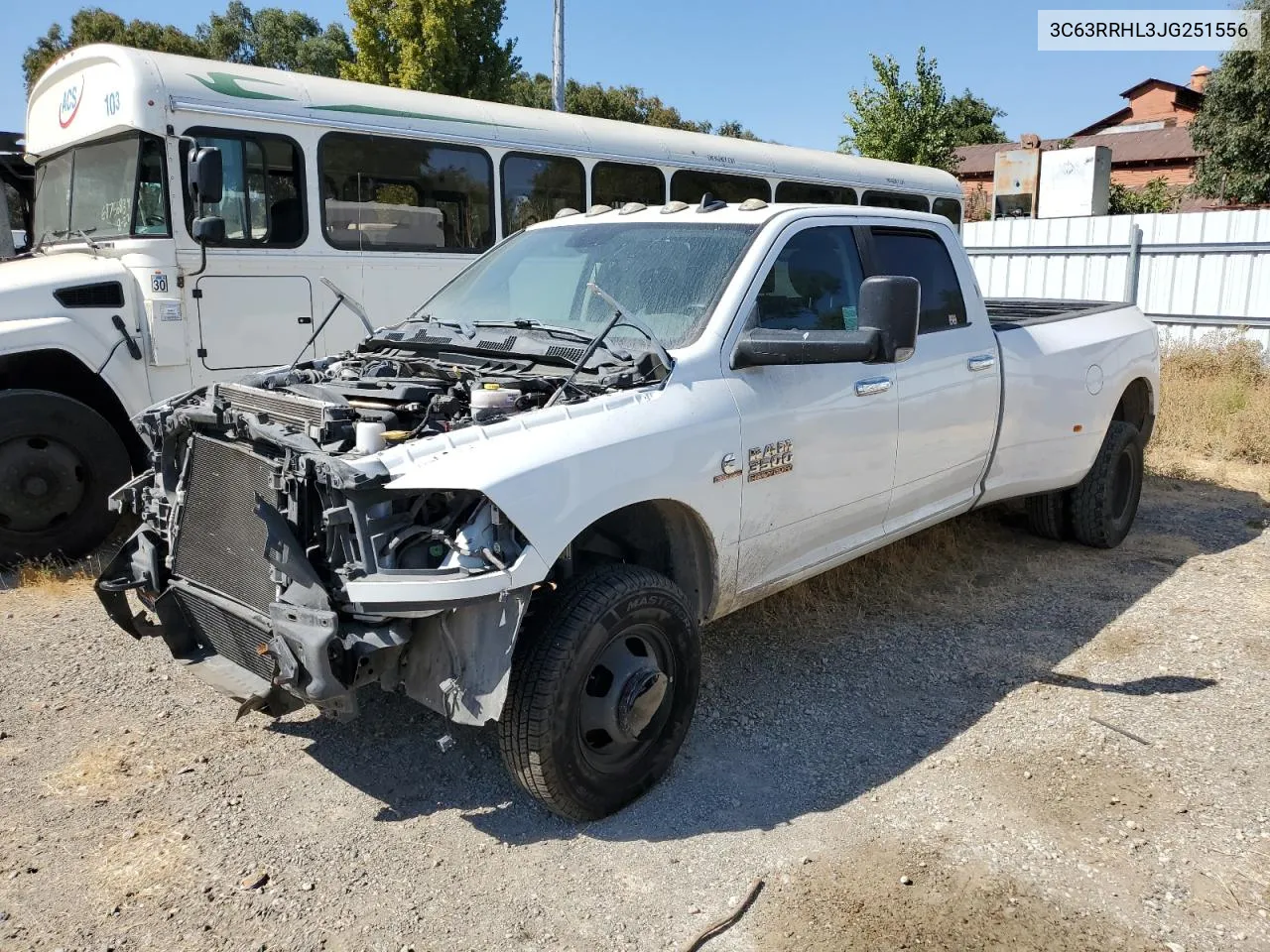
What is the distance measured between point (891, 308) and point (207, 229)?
4427mm

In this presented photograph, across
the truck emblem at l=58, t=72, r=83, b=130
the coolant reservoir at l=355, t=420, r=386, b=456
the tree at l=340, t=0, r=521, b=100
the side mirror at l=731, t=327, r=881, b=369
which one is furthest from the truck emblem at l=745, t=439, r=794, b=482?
the tree at l=340, t=0, r=521, b=100

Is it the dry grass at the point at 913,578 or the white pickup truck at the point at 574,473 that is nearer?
the white pickup truck at the point at 574,473

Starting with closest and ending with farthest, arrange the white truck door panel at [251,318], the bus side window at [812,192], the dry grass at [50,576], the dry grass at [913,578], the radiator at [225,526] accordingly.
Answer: the radiator at [225,526] → the dry grass at [913,578] → the dry grass at [50,576] → the white truck door panel at [251,318] → the bus side window at [812,192]

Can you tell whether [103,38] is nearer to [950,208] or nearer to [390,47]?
[390,47]

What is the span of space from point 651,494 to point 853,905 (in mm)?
1408

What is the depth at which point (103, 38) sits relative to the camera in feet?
103

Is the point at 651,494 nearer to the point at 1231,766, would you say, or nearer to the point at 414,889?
the point at 414,889

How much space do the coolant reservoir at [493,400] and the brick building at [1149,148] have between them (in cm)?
3506

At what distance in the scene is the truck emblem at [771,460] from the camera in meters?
3.73

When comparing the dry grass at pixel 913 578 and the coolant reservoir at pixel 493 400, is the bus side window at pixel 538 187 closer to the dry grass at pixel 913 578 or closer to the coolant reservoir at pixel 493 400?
the dry grass at pixel 913 578

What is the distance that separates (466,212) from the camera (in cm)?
790

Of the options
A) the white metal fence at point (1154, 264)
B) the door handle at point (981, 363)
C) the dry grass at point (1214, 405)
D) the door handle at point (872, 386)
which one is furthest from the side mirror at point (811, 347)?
the white metal fence at point (1154, 264)

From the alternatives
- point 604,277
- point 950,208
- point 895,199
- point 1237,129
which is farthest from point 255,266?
point 1237,129

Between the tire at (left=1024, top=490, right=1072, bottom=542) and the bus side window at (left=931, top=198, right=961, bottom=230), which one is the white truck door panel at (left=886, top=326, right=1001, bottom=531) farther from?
the bus side window at (left=931, top=198, right=961, bottom=230)
